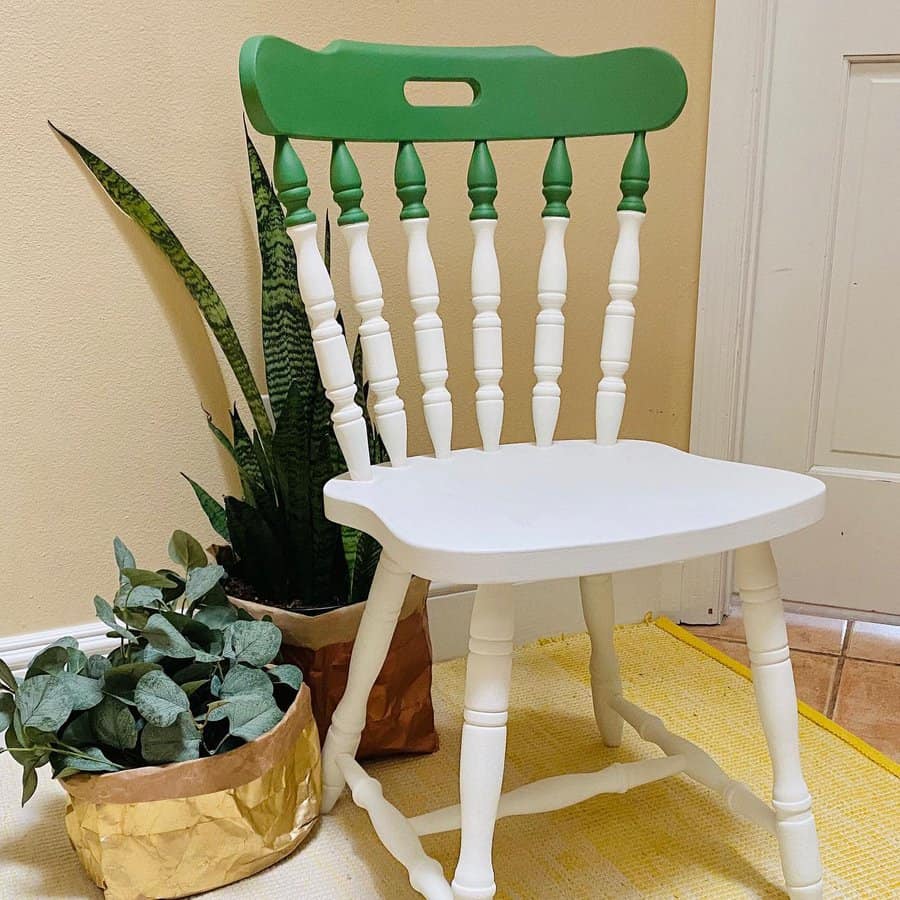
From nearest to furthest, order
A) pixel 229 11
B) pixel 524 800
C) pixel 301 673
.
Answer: pixel 524 800
pixel 301 673
pixel 229 11

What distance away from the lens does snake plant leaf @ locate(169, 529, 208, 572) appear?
970mm

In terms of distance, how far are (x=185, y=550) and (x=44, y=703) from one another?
202mm

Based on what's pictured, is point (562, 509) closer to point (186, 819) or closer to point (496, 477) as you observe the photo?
point (496, 477)

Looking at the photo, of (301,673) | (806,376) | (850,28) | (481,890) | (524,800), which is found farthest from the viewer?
(806,376)

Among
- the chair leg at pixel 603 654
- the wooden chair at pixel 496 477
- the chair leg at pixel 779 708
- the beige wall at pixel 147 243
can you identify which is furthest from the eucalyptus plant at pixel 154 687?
the chair leg at pixel 779 708

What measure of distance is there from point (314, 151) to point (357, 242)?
0.31 meters

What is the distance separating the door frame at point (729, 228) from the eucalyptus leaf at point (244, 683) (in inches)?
30.4

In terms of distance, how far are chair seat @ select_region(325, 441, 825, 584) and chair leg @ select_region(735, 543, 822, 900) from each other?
64 millimetres

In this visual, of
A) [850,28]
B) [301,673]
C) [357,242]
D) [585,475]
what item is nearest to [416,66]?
[357,242]

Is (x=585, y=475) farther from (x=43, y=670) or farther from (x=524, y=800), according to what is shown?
(x=43, y=670)

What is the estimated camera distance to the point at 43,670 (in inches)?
35.3

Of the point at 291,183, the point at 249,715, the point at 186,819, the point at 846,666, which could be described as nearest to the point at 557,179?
the point at 291,183

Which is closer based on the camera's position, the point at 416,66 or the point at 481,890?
the point at 481,890

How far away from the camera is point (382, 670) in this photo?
3.49 feet
